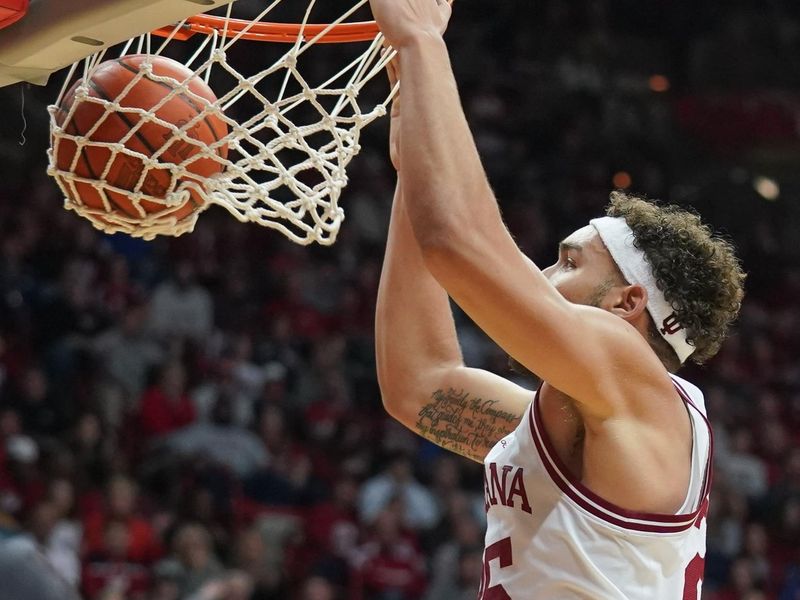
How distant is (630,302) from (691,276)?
4.8 inches

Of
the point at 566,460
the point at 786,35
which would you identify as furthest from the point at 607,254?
the point at 786,35

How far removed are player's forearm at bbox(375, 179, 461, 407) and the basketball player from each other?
A: 25 centimetres

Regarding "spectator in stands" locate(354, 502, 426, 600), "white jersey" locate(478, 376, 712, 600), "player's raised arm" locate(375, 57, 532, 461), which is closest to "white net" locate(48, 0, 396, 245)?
"player's raised arm" locate(375, 57, 532, 461)

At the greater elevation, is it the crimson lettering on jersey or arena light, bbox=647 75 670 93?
the crimson lettering on jersey

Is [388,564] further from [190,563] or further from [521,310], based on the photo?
[521,310]

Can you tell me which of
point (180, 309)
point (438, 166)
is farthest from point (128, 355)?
point (438, 166)

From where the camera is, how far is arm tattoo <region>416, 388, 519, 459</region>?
2.59 meters

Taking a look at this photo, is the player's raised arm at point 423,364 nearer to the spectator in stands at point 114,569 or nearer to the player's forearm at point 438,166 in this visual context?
the player's forearm at point 438,166

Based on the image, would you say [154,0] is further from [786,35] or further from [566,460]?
[786,35]

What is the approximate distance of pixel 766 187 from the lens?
11.7 metres

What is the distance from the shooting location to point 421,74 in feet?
6.60

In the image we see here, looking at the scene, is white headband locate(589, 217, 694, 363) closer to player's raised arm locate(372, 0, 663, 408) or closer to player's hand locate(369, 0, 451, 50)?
player's raised arm locate(372, 0, 663, 408)

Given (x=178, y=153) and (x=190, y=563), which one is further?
(x=190, y=563)

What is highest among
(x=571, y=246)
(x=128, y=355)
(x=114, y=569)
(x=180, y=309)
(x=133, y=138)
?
(x=133, y=138)
